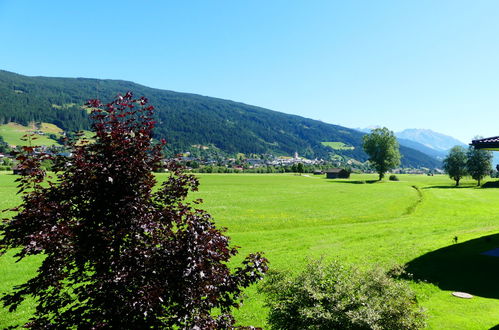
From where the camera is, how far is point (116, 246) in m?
6.45

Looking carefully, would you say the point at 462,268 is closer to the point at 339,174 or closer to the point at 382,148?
the point at 382,148

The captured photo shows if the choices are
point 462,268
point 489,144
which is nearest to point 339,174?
point 489,144

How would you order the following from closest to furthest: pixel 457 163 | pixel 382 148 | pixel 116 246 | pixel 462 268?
pixel 116 246, pixel 462 268, pixel 457 163, pixel 382 148

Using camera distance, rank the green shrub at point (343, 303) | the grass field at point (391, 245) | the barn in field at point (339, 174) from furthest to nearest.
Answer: the barn in field at point (339, 174) < the grass field at point (391, 245) < the green shrub at point (343, 303)

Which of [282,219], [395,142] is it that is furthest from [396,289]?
[395,142]

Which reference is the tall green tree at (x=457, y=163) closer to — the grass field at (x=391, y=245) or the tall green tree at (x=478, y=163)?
the tall green tree at (x=478, y=163)

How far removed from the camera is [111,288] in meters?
5.83

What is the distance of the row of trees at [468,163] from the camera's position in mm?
94562

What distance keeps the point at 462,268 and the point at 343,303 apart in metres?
13.7

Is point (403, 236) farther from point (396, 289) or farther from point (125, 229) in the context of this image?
point (125, 229)

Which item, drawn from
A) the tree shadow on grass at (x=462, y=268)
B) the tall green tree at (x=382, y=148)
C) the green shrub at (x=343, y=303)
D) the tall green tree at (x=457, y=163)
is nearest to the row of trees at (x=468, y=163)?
the tall green tree at (x=457, y=163)

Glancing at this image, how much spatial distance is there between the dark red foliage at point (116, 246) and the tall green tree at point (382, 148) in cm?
12330

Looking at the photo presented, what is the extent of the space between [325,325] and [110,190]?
277 inches

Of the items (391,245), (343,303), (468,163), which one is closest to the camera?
(343,303)
